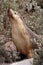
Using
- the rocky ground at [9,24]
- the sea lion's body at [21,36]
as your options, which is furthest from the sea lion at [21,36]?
the rocky ground at [9,24]

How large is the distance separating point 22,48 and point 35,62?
3.79 ft

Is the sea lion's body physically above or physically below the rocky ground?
above

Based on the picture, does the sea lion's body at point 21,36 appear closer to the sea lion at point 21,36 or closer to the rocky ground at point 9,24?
the sea lion at point 21,36

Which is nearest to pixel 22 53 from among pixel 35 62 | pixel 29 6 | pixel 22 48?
pixel 22 48

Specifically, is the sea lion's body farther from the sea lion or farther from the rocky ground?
the rocky ground

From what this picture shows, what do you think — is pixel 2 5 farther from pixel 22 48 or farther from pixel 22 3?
pixel 22 48

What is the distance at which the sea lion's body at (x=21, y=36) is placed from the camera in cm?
553

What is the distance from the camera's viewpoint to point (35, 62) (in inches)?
178

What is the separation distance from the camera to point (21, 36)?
5617mm

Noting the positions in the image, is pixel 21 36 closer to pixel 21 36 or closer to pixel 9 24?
pixel 21 36

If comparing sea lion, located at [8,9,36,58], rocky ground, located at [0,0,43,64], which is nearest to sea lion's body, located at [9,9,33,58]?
sea lion, located at [8,9,36,58]

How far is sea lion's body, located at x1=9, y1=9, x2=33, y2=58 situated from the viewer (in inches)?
218

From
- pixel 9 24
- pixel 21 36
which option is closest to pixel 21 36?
pixel 21 36

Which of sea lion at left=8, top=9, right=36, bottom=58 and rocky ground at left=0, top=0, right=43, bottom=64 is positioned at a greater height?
sea lion at left=8, top=9, right=36, bottom=58
